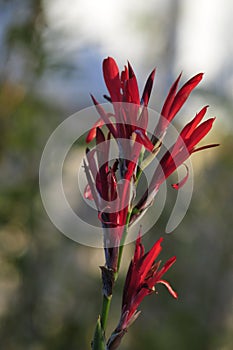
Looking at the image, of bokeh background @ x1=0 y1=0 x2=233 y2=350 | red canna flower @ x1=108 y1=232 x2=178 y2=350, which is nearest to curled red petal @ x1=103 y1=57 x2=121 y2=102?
red canna flower @ x1=108 y1=232 x2=178 y2=350

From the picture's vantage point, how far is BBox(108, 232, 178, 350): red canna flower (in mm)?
451

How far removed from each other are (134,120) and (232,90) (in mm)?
1351

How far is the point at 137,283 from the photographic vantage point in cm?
46

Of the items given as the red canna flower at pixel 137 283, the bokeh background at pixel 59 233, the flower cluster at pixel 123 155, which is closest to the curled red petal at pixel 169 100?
the flower cluster at pixel 123 155

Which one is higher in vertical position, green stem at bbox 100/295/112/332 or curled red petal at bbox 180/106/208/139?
curled red petal at bbox 180/106/208/139

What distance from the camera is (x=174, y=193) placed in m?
2.03

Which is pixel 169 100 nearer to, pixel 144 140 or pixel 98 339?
pixel 144 140

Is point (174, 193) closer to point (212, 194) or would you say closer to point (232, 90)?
point (212, 194)

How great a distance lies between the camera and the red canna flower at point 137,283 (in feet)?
1.48

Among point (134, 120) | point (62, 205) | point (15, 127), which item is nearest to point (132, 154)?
point (134, 120)

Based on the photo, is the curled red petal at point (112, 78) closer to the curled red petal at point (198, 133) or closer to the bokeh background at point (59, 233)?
the curled red petal at point (198, 133)

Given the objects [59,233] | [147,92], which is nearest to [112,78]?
[147,92]

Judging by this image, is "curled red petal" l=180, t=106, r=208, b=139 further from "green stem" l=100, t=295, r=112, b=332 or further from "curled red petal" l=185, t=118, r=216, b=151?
"green stem" l=100, t=295, r=112, b=332

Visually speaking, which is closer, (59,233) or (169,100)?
(169,100)
